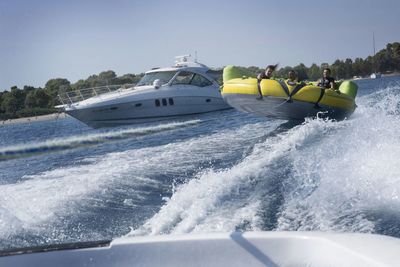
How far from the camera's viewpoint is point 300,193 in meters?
5.27

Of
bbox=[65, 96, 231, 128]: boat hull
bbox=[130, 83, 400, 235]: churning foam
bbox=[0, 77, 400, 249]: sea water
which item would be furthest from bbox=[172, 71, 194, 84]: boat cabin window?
bbox=[130, 83, 400, 235]: churning foam

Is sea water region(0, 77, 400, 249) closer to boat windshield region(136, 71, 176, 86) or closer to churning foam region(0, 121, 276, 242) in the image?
churning foam region(0, 121, 276, 242)

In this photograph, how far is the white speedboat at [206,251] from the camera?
2.17m

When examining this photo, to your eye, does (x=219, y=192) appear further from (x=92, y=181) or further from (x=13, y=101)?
(x=13, y=101)

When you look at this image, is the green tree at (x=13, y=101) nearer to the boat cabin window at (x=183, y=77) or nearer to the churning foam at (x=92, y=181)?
the boat cabin window at (x=183, y=77)

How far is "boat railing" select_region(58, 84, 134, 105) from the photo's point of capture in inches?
730

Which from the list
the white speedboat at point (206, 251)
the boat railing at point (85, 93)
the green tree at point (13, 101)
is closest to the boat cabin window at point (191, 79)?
the boat railing at point (85, 93)

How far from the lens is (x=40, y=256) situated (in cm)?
234

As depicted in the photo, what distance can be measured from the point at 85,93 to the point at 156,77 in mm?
3064

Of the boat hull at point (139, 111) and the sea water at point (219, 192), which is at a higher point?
the boat hull at point (139, 111)

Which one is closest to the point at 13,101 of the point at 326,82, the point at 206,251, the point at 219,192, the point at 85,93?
the point at 85,93

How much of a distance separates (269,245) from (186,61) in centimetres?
2025

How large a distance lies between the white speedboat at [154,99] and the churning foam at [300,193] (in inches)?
454

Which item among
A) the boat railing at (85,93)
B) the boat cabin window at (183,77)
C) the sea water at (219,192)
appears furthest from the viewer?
the boat cabin window at (183,77)
